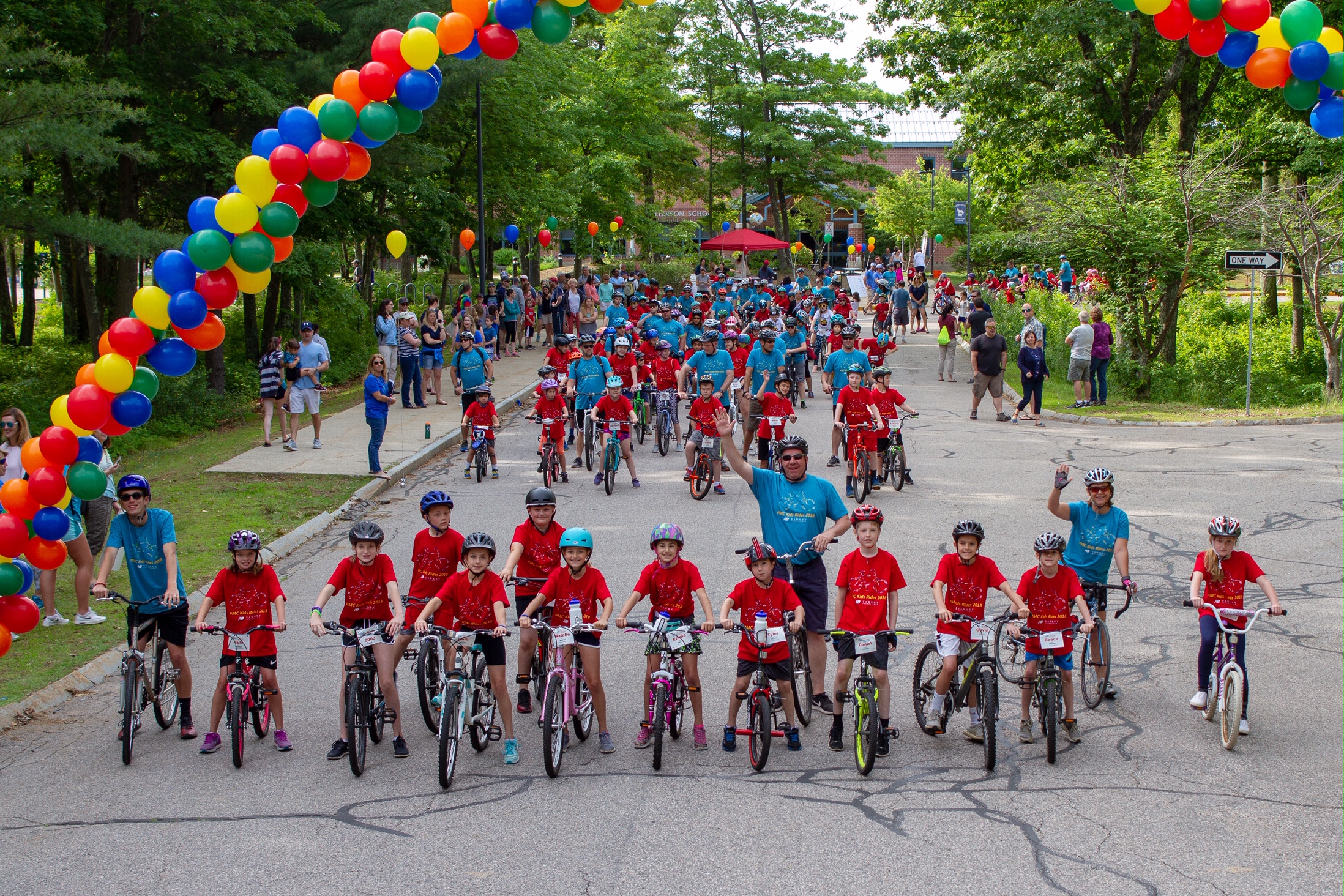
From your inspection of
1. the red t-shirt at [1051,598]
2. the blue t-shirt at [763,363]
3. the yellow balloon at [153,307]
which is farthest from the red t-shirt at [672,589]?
the blue t-shirt at [763,363]

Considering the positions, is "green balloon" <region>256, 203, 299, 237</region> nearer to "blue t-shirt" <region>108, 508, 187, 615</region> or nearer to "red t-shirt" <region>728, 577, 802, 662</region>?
"blue t-shirt" <region>108, 508, 187, 615</region>

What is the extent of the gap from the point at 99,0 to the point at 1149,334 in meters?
20.1

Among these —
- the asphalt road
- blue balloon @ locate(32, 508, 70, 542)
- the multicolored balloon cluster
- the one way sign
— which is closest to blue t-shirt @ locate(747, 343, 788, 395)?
the asphalt road

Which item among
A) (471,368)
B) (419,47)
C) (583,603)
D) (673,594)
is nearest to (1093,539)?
(673,594)

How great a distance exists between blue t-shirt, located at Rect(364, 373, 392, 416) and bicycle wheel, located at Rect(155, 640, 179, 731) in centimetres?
744

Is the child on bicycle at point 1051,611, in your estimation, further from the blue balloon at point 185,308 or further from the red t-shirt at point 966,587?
the blue balloon at point 185,308

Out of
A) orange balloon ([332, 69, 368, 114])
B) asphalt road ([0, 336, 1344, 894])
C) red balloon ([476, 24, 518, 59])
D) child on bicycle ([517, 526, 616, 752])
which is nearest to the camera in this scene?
asphalt road ([0, 336, 1344, 894])

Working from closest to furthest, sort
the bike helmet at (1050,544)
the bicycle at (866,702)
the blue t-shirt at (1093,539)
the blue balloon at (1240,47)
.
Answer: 1. the bicycle at (866,702)
2. the bike helmet at (1050,544)
3. the blue t-shirt at (1093,539)
4. the blue balloon at (1240,47)

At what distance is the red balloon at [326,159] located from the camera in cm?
895

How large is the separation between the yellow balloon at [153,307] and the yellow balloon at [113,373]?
36cm

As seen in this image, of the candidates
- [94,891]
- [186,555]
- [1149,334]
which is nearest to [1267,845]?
[94,891]

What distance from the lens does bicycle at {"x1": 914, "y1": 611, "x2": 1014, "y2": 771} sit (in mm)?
7113

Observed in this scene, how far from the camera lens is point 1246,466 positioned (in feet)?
52.8

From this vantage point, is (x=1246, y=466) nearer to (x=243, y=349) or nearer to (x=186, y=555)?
(x=186, y=555)
